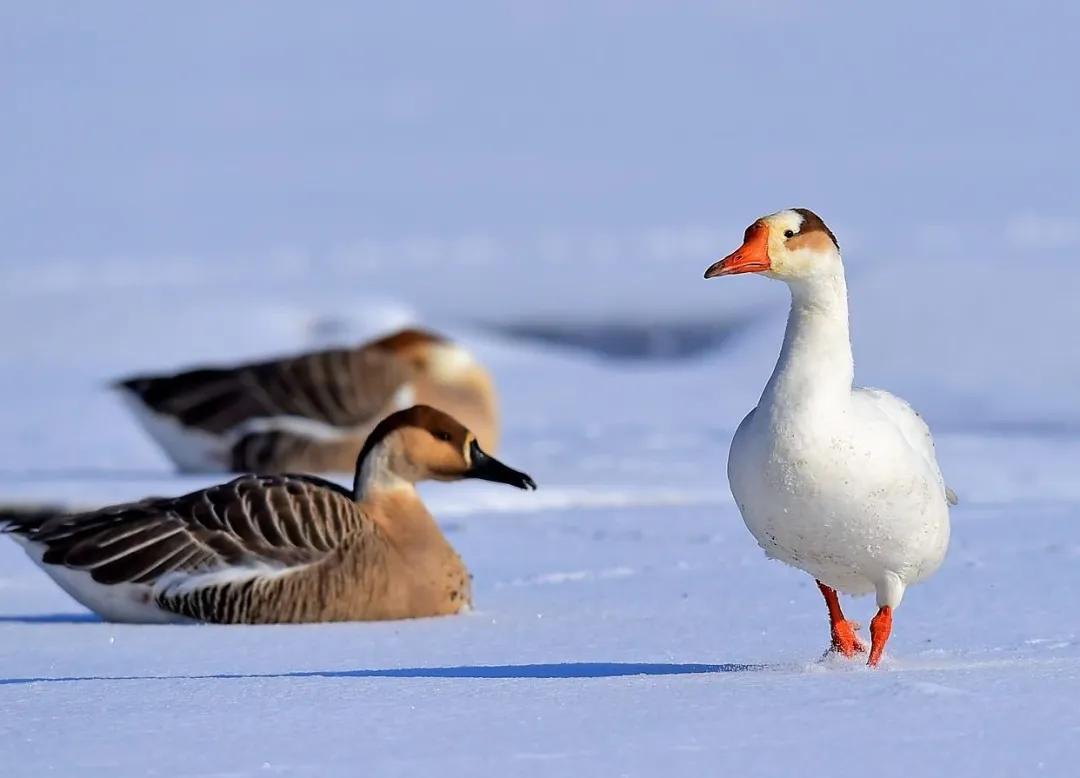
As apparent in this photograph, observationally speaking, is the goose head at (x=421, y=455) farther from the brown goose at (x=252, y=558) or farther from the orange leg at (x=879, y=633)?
the orange leg at (x=879, y=633)

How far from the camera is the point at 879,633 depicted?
4.61 m

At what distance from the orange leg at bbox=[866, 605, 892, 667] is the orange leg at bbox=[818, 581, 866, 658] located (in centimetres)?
12

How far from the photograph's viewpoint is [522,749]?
11.9 ft

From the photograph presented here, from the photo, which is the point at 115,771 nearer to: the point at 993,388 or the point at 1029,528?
the point at 1029,528

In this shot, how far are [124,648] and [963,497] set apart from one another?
17.5 feet

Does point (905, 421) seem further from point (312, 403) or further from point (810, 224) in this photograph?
point (312, 403)

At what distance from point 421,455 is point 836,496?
254 cm

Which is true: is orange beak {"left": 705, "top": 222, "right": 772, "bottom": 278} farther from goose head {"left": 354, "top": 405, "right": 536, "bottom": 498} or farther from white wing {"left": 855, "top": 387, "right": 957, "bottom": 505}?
goose head {"left": 354, "top": 405, "right": 536, "bottom": 498}

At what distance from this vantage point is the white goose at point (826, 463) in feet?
14.5

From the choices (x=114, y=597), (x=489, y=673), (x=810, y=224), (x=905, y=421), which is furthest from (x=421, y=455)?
(x=810, y=224)

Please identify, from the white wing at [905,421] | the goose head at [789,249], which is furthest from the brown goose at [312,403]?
the goose head at [789,249]

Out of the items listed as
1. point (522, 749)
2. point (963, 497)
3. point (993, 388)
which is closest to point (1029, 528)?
point (963, 497)

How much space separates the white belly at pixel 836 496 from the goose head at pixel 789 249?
0.38 meters

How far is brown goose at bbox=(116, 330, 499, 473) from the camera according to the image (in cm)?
1086
